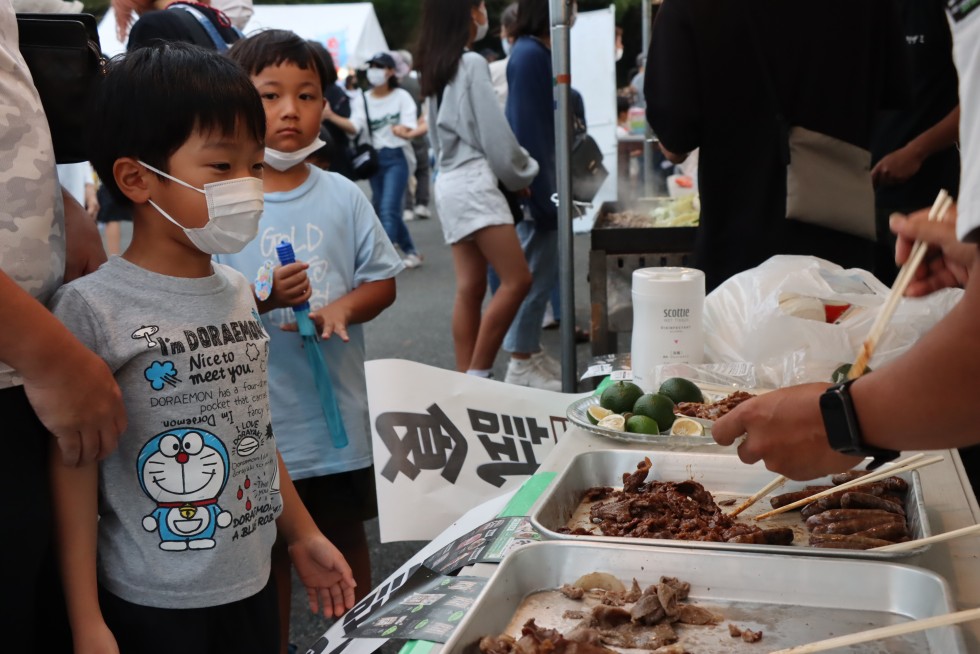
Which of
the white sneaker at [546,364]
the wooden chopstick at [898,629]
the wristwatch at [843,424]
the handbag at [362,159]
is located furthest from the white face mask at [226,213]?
the handbag at [362,159]

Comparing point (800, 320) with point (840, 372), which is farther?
point (800, 320)

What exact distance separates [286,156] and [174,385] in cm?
111

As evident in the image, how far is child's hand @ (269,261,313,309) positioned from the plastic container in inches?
33.1

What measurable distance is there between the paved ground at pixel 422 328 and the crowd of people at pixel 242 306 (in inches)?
50.0

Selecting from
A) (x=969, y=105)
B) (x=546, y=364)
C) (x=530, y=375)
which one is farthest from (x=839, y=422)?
(x=546, y=364)

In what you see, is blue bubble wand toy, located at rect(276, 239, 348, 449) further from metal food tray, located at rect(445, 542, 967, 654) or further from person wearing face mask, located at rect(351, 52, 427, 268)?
person wearing face mask, located at rect(351, 52, 427, 268)

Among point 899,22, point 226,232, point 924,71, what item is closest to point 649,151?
point 924,71

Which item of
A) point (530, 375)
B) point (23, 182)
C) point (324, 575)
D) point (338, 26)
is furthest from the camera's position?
point (338, 26)

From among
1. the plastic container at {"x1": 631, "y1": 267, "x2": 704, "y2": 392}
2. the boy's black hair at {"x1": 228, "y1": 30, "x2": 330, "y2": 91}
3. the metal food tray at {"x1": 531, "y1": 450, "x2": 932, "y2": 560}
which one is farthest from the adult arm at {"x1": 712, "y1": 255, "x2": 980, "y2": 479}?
the boy's black hair at {"x1": 228, "y1": 30, "x2": 330, "y2": 91}

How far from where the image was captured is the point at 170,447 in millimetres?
1708

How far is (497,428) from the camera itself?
2396mm

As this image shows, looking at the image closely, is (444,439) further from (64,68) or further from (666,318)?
(64,68)

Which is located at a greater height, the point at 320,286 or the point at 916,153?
the point at 916,153

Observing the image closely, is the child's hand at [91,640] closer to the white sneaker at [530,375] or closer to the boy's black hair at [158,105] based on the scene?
the boy's black hair at [158,105]
